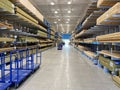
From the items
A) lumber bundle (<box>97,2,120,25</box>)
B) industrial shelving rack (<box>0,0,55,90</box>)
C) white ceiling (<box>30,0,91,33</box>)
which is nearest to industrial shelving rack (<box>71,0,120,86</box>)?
lumber bundle (<box>97,2,120,25</box>)

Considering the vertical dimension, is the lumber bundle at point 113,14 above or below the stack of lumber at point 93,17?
below

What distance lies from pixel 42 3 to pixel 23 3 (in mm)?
7977

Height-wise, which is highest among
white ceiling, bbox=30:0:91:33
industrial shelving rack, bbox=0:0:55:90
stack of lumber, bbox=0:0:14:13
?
white ceiling, bbox=30:0:91:33

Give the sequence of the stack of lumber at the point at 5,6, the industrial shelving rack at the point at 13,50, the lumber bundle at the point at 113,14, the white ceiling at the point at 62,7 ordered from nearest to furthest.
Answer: the lumber bundle at the point at 113,14
the industrial shelving rack at the point at 13,50
the stack of lumber at the point at 5,6
the white ceiling at the point at 62,7

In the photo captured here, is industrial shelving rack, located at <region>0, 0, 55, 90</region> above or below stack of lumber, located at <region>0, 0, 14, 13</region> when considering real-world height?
below

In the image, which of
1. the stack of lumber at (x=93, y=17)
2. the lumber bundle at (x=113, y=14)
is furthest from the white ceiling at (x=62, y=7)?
the lumber bundle at (x=113, y=14)

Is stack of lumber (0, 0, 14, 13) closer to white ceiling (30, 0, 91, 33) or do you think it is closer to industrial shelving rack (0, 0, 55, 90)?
industrial shelving rack (0, 0, 55, 90)

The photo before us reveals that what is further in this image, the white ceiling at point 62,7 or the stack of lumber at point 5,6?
the white ceiling at point 62,7

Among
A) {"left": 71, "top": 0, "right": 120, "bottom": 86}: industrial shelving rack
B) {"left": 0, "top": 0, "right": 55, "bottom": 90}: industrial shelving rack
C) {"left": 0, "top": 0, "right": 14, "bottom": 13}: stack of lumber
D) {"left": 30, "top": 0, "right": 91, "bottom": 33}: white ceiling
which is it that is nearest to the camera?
{"left": 0, "top": 0, "right": 55, "bottom": 90}: industrial shelving rack

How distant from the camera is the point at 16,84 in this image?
3.86 meters

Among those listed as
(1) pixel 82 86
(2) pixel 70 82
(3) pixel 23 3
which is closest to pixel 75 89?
(1) pixel 82 86

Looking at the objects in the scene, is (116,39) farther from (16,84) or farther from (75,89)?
(16,84)

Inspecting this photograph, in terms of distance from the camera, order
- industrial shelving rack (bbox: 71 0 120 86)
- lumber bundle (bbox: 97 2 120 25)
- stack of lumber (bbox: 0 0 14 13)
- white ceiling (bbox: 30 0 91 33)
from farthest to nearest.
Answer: white ceiling (bbox: 30 0 91 33) → stack of lumber (bbox: 0 0 14 13) → industrial shelving rack (bbox: 71 0 120 86) → lumber bundle (bbox: 97 2 120 25)

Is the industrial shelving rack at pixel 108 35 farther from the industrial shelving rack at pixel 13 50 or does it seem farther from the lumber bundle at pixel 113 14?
the industrial shelving rack at pixel 13 50
